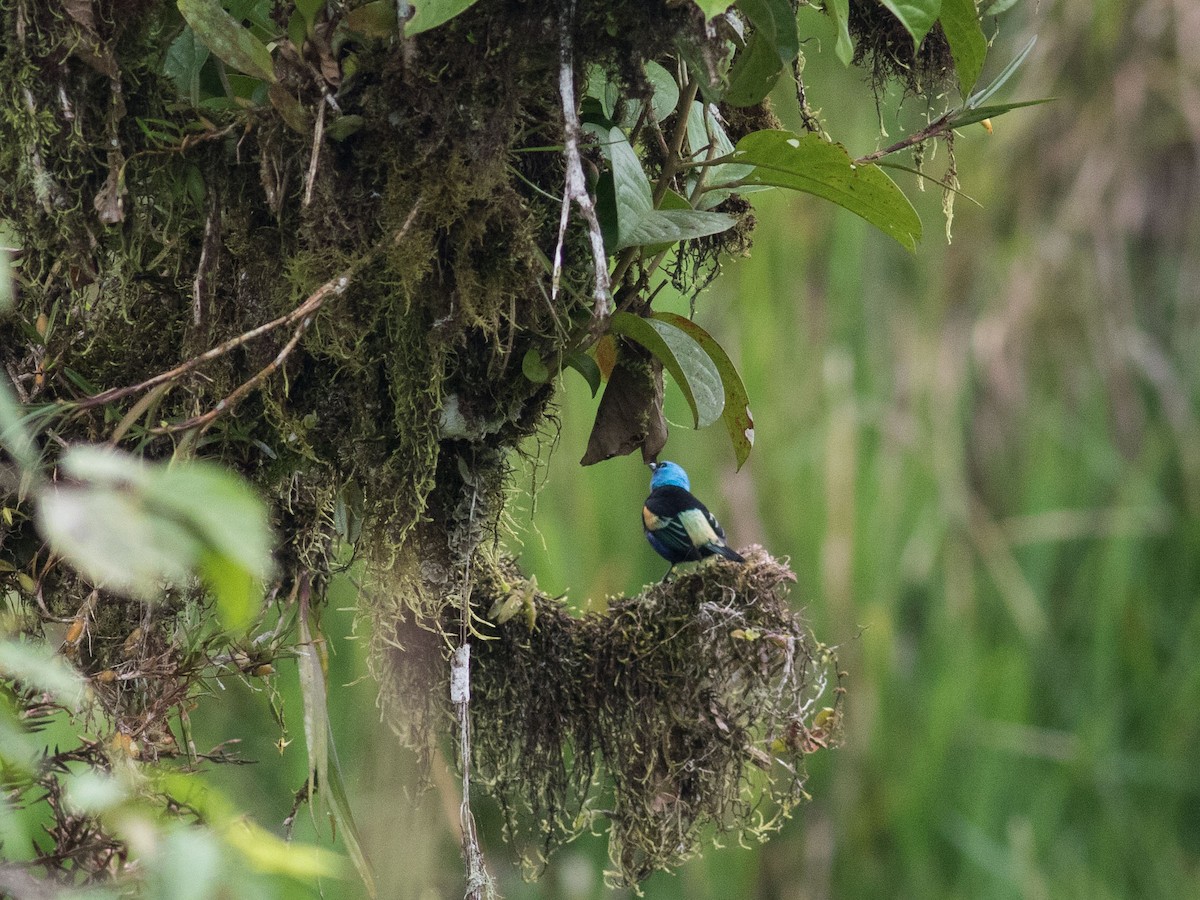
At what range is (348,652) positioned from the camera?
94.1 inches

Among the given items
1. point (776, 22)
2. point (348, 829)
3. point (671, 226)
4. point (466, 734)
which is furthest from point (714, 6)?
point (348, 829)

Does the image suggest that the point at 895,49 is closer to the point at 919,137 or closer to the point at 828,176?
the point at 919,137

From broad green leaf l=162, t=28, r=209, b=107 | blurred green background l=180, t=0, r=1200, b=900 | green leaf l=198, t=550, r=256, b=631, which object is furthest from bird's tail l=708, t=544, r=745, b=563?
blurred green background l=180, t=0, r=1200, b=900

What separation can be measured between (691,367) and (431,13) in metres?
0.40

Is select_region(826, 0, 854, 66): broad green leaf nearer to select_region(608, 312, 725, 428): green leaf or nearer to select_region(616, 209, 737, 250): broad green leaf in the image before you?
select_region(616, 209, 737, 250): broad green leaf

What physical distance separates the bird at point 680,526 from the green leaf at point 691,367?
10.8 inches

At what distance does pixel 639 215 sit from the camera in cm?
95

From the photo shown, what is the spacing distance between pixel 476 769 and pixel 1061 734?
2175 millimetres

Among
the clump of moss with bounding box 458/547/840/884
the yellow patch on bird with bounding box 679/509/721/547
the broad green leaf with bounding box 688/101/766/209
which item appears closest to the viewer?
the broad green leaf with bounding box 688/101/766/209

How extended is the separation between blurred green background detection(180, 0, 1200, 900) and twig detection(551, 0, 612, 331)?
1.46 meters

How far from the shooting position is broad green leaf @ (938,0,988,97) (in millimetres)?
980

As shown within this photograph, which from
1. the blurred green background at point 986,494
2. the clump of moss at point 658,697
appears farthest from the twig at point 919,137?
the blurred green background at point 986,494

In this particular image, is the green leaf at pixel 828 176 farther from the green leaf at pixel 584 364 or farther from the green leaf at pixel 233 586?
the green leaf at pixel 233 586

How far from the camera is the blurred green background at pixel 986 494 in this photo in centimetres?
261
